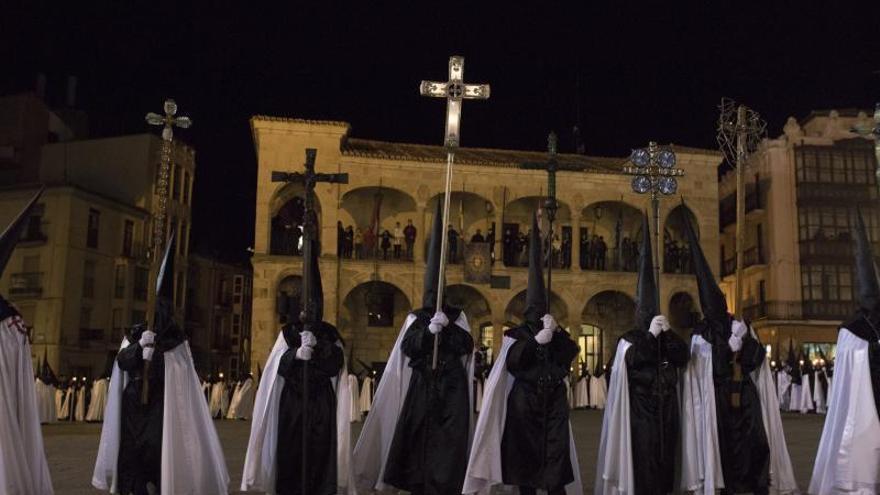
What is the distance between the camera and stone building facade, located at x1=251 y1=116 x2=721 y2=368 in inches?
1216

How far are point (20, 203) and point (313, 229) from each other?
1390 inches

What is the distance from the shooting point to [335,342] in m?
8.77

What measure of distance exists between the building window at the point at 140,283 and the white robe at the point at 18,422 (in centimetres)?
3557

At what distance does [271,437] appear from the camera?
28.1ft

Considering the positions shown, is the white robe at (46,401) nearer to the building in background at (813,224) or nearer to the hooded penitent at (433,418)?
the hooded penitent at (433,418)

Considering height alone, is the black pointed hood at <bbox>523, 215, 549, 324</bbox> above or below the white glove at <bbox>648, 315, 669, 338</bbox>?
above

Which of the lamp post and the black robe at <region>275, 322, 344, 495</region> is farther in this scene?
the lamp post

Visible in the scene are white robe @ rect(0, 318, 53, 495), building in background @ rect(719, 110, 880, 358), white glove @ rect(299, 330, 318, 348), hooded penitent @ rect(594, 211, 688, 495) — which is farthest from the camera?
building in background @ rect(719, 110, 880, 358)

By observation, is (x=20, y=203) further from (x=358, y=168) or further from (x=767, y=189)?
(x=767, y=189)

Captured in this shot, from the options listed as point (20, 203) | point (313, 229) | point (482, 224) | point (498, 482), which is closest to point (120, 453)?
point (313, 229)

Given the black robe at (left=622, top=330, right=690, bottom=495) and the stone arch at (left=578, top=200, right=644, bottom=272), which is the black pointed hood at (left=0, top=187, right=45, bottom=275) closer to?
the black robe at (left=622, top=330, right=690, bottom=495)

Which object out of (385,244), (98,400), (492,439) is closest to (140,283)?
(385,244)

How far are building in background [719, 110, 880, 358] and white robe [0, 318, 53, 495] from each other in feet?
114

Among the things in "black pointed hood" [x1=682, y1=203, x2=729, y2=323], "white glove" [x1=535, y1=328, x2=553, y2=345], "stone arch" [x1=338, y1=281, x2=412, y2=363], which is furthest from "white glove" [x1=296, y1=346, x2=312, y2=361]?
"stone arch" [x1=338, y1=281, x2=412, y2=363]
